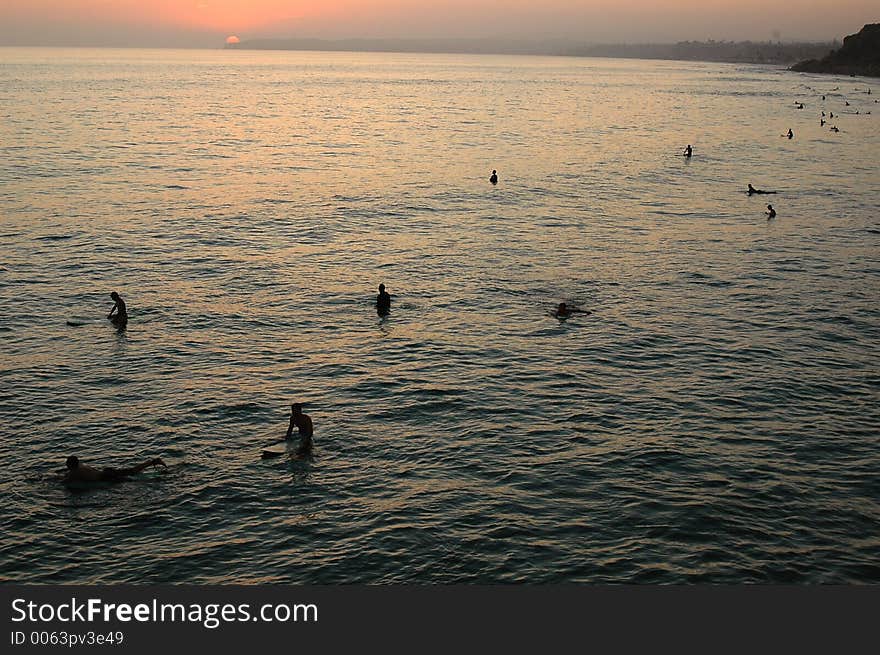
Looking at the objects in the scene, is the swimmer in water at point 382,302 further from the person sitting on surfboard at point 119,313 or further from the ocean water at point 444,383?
the person sitting on surfboard at point 119,313

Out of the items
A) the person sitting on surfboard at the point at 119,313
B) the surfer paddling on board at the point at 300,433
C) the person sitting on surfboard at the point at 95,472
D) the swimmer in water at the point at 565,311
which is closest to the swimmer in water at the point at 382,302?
the swimmer in water at the point at 565,311

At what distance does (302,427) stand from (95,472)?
20.5 ft

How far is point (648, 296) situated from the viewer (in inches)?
1710

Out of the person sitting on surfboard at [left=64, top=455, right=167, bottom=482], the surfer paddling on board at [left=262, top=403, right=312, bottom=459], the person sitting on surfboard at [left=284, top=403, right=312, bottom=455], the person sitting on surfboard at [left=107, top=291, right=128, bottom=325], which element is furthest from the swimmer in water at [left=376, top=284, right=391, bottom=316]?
the person sitting on surfboard at [left=64, top=455, right=167, bottom=482]

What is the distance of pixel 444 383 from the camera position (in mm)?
32000

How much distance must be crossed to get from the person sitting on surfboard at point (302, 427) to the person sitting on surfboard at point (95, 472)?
428cm

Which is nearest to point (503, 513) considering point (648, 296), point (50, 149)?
point (648, 296)

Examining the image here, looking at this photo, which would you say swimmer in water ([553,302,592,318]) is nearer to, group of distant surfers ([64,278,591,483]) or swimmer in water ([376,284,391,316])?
swimmer in water ([376,284,391,316])

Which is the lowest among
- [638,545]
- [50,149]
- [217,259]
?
[638,545]

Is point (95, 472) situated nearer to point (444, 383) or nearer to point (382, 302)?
point (444, 383)

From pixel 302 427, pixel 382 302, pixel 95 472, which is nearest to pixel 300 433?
pixel 302 427

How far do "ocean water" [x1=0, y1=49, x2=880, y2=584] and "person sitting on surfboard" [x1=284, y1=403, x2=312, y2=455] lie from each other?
569 mm

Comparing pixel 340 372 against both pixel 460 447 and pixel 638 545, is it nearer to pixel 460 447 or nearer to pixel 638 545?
pixel 460 447

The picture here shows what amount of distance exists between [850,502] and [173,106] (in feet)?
559
